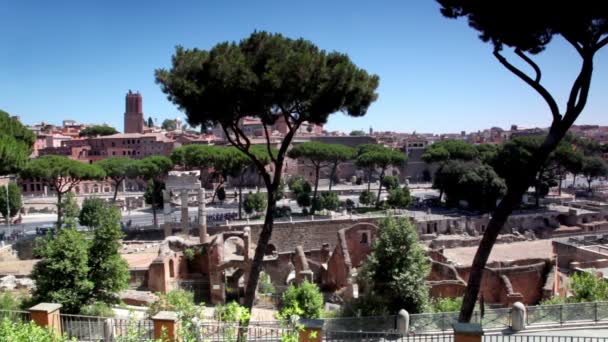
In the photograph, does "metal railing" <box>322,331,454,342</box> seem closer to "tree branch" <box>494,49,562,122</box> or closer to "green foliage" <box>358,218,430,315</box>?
"green foliage" <box>358,218,430,315</box>

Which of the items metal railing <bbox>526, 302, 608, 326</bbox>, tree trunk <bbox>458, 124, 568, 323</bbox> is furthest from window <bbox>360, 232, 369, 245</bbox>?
tree trunk <bbox>458, 124, 568, 323</bbox>

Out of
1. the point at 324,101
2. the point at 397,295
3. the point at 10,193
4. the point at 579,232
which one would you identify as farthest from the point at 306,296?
the point at 10,193

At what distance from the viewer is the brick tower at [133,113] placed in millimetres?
90875

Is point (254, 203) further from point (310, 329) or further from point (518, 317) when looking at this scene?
point (310, 329)

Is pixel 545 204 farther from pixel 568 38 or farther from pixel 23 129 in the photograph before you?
pixel 23 129

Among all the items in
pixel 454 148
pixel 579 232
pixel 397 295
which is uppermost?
pixel 454 148

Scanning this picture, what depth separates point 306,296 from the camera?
41.9 ft

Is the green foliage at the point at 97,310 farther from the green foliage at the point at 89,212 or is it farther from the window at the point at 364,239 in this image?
the green foliage at the point at 89,212

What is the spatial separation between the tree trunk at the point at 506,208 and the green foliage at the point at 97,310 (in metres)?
7.88

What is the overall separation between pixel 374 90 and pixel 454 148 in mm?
40573

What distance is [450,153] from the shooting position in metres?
49.3

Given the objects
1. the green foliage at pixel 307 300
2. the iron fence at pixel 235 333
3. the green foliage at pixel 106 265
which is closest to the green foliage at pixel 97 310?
the green foliage at pixel 106 265

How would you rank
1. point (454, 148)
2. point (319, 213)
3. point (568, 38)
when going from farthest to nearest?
point (454, 148) < point (319, 213) < point (568, 38)

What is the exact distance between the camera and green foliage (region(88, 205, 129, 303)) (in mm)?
11555
